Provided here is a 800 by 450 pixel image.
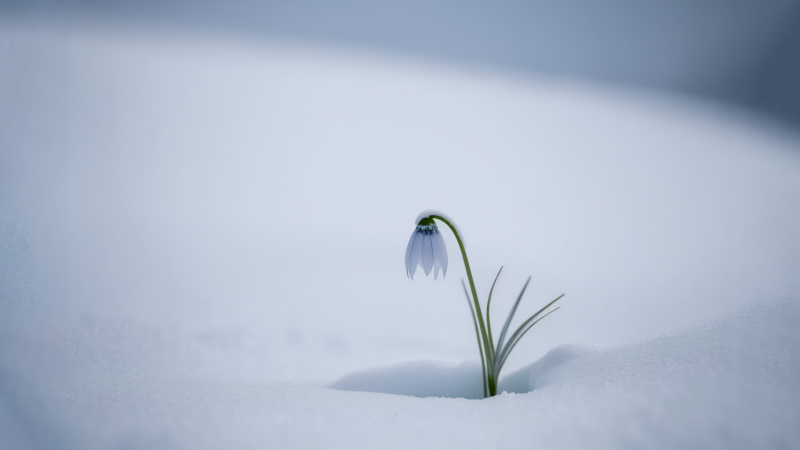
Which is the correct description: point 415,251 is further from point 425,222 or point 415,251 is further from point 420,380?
point 420,380

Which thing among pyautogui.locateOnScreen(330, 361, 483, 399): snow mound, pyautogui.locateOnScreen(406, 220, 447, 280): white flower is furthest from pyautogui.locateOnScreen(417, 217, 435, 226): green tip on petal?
pyautogui.locateOnScreen(330, 361, 483, 399): snow mound

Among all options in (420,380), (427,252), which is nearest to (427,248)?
(427,252)

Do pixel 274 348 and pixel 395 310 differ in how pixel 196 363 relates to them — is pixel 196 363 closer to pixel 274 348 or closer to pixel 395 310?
pixel 274 348

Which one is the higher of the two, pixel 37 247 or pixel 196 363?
pixel 37 247

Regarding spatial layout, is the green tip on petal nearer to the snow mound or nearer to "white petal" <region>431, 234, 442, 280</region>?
"white petal" <region>431, 234, 442, 280</region>

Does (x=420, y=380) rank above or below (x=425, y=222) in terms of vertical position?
below

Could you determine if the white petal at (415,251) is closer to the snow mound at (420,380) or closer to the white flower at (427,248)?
the white flower at (427,248)

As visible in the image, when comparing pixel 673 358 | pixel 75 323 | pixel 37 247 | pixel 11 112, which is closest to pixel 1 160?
pixel 11 112

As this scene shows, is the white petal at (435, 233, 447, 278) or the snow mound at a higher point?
the white petal at (435, 233, 447, 278)
